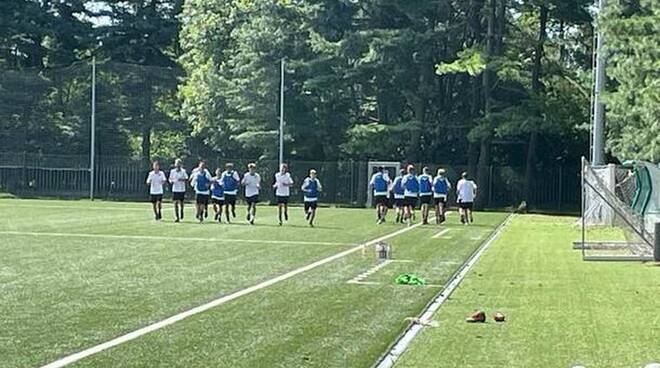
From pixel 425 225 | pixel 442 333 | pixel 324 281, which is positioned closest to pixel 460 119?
pixel 425 225

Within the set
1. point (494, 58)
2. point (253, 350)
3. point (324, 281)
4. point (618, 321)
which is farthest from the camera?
point (494, 58)

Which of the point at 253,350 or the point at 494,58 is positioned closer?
the point at 253,350

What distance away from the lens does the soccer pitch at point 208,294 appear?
33.0 feet

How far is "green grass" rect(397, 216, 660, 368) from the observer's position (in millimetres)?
10149

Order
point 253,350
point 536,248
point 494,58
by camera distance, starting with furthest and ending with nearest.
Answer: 1. point 494,58
2. point 536,248
3. point 253,350

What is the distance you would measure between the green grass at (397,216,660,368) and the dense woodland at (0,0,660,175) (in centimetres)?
3371

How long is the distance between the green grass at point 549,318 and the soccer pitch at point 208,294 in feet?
1.67

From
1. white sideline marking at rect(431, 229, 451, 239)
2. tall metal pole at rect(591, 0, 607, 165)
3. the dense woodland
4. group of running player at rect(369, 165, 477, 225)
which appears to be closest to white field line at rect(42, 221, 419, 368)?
white sideline marking at rect(431, 229, 451, 239)

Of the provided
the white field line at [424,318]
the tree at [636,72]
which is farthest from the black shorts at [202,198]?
the white field line at [424,318]

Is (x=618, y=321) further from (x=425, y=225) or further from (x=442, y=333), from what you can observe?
(x=425, y=225)

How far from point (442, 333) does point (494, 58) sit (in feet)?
139

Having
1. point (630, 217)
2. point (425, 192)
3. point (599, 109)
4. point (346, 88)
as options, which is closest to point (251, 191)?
point (425, 192)

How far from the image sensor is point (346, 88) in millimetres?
58844

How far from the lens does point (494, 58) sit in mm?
52750
